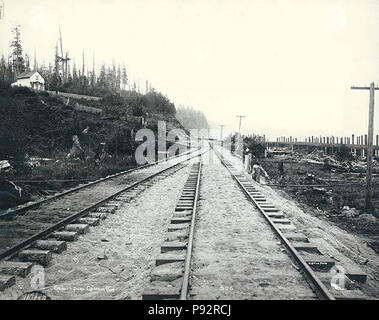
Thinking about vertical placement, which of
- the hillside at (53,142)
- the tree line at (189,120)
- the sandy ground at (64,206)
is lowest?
the sandy ground at (64,206)

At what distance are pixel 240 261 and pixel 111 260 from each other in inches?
80.2

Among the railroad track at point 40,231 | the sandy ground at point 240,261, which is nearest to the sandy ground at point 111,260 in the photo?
the railroad track at point 40,231

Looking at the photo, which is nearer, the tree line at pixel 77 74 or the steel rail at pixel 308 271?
the steel rail at pixel 308 271

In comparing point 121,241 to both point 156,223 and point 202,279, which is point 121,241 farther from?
point 202,279

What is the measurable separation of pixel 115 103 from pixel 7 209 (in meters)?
37.0

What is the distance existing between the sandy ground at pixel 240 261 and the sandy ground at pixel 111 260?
0.80 meters

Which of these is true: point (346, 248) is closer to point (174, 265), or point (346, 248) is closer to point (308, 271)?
point (308, 271)

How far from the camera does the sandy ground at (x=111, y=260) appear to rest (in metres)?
4.48

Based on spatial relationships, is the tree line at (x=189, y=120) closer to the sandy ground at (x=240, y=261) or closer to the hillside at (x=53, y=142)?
the hillside at (x=53, y=142)

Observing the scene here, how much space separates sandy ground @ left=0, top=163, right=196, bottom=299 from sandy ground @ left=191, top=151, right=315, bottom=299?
80cm

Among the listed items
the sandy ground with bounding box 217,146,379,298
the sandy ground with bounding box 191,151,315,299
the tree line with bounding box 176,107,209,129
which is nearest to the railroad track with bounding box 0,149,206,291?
the sandy ground with bounding box 191,151,315,299

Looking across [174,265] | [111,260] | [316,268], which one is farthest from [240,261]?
[111,260]

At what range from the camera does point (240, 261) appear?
533 centimetres
